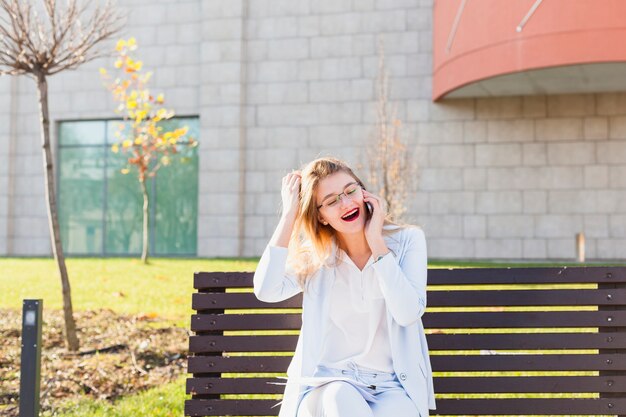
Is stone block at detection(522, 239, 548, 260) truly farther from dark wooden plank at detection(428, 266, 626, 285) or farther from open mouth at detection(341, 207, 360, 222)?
open mouth at detection(341, 207, 360, 222)

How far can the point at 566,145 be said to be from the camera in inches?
580

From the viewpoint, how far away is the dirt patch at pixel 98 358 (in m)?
5.12

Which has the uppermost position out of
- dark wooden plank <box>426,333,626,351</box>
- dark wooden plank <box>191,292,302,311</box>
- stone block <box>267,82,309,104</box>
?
stone block <box>267,82,309,104</box>

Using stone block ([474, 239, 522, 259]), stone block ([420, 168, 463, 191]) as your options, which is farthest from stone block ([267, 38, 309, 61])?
stone block ([474, 239, 522, 259])

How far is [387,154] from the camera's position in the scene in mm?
14797

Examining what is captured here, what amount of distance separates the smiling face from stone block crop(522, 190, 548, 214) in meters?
12.5

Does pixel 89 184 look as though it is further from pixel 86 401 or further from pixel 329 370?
pixel 329 370

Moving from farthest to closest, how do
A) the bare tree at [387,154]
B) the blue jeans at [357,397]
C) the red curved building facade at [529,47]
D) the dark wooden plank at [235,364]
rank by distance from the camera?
the bare tree at [387,154] → the red curved building facade at [529,47] → the dark wooden plank at [235,364] → the blue jeans at [357,397]

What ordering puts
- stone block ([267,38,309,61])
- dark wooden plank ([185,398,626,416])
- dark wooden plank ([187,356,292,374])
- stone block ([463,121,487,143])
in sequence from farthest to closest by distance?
stone block ([267,38,309,61]) < stone block ([463,121,487,143]) < dark wooden plank ([187,356,292,374]) < dark wooden plank ([185,398,626,416])

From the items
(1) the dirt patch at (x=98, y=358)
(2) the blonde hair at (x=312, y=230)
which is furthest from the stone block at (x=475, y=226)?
(2) the blonde hair at (x=312, y=230)

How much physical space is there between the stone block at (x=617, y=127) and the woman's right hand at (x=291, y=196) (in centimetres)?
1299

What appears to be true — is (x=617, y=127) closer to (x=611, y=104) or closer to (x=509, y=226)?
(x=611, y=104)

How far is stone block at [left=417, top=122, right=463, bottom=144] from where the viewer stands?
15.3 meters

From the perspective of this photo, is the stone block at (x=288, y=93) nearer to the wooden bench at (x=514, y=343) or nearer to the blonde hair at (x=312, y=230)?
the wooden bench at (x=514, y=343)
